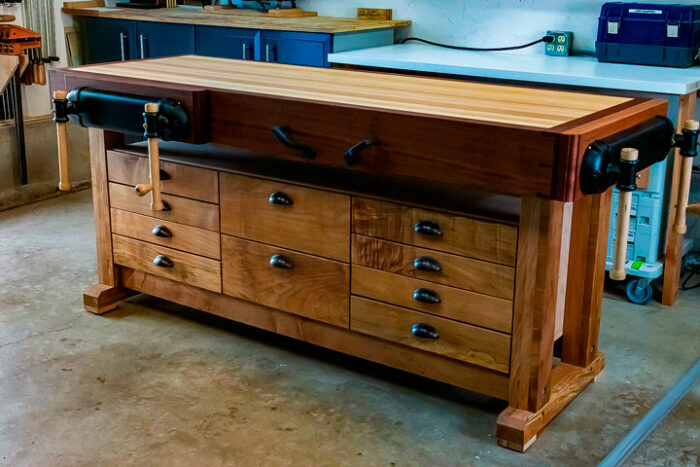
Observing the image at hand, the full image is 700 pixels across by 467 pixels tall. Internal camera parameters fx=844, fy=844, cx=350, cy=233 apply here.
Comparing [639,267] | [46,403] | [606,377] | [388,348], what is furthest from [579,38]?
[46,403]

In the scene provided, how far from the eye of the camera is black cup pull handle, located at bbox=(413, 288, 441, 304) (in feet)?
8.21

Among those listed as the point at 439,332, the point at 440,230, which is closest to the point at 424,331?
the point at 439,332

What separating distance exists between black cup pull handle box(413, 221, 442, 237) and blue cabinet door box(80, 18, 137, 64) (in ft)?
10.2

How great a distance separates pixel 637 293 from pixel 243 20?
8.39 ft

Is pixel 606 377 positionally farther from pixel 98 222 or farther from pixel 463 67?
pixel 98 222

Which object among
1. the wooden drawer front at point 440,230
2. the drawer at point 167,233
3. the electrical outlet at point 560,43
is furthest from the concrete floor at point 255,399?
the electrical outlet at point 560,43

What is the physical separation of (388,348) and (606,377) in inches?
30.5

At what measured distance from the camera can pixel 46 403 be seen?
2631mm

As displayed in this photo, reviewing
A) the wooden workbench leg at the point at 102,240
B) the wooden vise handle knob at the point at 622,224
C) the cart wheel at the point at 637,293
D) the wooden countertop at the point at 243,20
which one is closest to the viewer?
the wooden vise handle knob at the point at 622,224

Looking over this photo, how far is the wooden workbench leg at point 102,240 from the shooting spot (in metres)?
3.21

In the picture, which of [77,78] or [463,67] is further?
[463,67]

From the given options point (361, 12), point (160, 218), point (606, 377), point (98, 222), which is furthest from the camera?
point (361, 12)

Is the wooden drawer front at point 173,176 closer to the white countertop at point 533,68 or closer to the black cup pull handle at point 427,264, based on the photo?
the black cup pull handle at point 427,264

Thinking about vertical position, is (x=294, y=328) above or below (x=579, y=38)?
below
